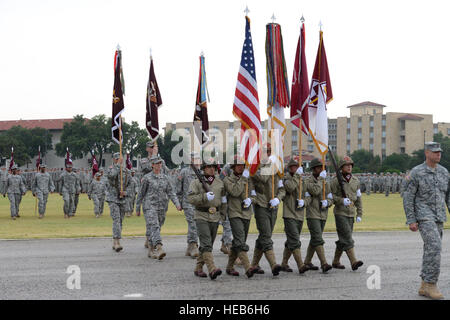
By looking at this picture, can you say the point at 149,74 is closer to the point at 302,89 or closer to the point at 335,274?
the point at 302,89

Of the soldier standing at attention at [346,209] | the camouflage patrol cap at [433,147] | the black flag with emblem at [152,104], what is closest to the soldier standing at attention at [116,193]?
the black flag with emblem at [152,104]

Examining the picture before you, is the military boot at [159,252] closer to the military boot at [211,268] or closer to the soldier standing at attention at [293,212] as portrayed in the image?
the military boot at [211,268]

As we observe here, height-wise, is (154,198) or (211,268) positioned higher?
(154,198)

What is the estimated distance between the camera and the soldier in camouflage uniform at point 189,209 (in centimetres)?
1252

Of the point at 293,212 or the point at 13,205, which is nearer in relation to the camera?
the point at 293,212

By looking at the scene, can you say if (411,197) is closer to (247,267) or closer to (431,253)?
(431,253)

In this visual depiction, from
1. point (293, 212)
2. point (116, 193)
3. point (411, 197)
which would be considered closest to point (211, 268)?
point (293, 212)

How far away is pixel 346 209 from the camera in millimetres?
10859

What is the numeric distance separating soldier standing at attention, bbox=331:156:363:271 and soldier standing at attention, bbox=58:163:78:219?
16.1m

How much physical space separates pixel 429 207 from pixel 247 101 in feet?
13.3

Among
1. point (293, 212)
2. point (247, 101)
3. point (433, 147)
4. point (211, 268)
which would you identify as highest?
point (247, 101)

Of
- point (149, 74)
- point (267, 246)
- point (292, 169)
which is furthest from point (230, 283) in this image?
point (149, 74)

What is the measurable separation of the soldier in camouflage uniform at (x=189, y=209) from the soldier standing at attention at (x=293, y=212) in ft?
7.29
